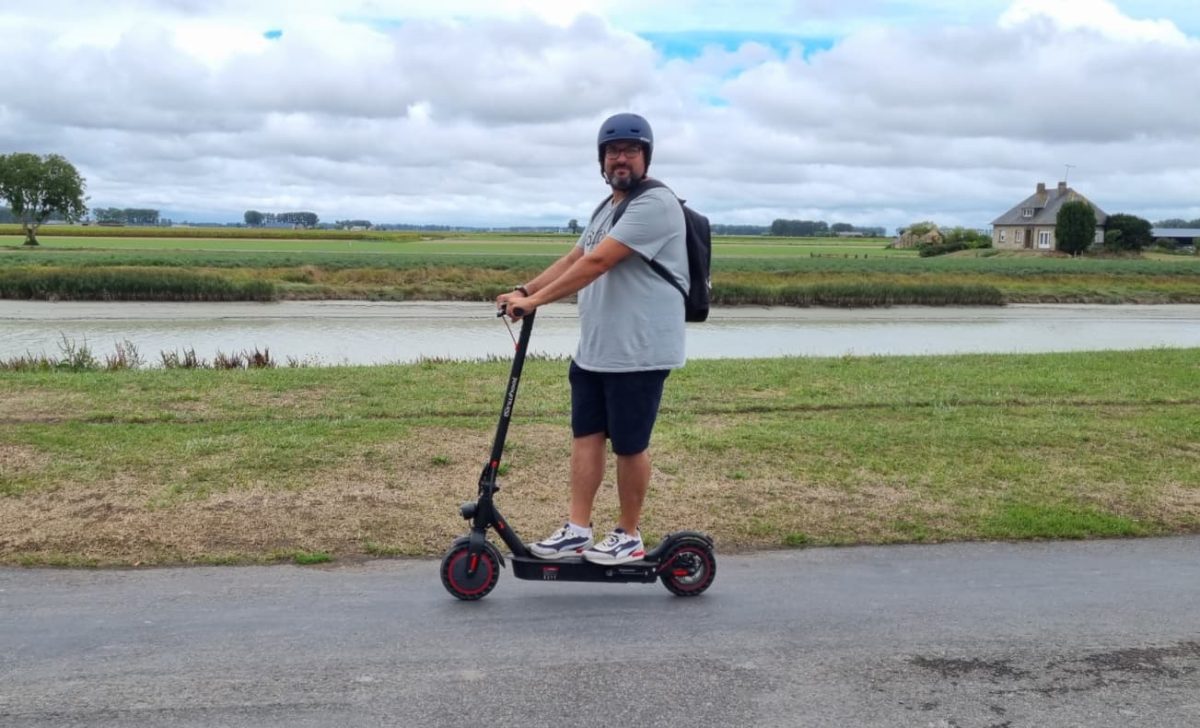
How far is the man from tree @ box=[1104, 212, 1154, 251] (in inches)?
4073

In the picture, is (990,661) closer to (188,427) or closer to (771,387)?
(188,427)

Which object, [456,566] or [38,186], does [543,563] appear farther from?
[38,186]

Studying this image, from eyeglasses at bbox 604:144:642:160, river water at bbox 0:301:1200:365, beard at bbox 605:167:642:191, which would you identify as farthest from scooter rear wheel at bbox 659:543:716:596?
river water at bbox 0:301:1200:365

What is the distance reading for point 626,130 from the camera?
15.3 ft

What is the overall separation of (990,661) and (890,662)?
390 millimetres

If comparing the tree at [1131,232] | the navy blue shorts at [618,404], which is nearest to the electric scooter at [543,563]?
the navy blue shorts at [618,404]

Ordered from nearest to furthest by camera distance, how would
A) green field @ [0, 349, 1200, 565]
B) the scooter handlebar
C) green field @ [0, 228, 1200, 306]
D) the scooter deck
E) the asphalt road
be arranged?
1. the asphalt road
2. the scooter handlebar
3. the scooter deck
4. green field @ [0, 349, 1200, 565]
5. green field @ [0, 228, 1200, 306]

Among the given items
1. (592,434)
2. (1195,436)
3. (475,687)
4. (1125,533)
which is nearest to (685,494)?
(592,434)

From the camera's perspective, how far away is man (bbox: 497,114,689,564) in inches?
184

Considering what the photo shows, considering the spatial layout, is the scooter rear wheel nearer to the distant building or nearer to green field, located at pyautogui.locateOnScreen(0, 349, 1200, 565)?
green field, located at pyautogui.locateOnScreen(0, 349, 1200, 565)

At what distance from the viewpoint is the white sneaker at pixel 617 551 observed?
489 cm

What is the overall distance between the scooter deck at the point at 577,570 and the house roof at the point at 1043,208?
10431 centimetres

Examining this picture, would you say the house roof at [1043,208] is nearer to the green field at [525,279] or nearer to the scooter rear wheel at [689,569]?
the green field at [525,279]

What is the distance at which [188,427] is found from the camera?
8305 mm
